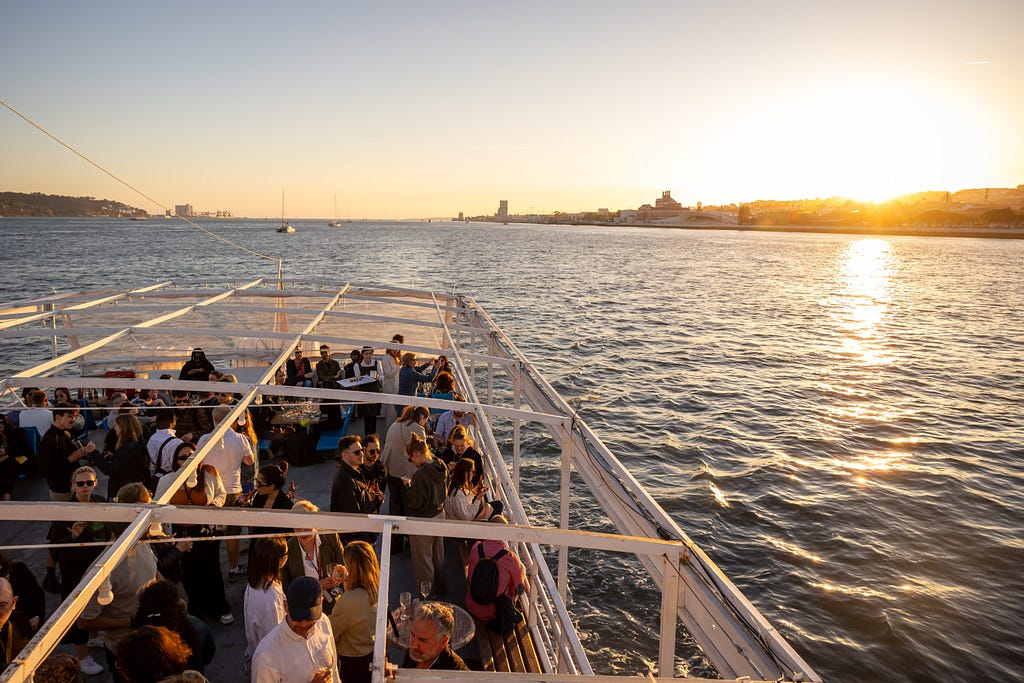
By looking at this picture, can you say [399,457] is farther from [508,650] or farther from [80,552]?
[80,552]

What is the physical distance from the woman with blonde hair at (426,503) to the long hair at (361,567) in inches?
70.6

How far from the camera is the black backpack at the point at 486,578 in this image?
17.3 ft

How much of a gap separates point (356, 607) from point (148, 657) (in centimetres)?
136

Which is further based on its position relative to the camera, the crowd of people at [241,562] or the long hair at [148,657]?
the crowd of people at [241,562]

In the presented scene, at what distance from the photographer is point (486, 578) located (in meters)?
5.30

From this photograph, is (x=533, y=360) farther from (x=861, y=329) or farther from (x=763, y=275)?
(x=763, y=275)

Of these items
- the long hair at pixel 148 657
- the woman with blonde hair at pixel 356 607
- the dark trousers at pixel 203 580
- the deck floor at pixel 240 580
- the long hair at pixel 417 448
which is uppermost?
the long hair at pixel 417 448

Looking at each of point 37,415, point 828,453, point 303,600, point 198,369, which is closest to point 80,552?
point 303,600

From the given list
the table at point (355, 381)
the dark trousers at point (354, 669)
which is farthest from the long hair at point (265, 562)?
the table at point (355, 381)

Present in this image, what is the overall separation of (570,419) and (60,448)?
5.80 metres

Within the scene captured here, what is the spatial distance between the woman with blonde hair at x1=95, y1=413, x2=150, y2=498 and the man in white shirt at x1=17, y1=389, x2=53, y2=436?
Answer: 2.84m

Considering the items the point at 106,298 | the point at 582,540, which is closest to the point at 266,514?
the point at 582,540

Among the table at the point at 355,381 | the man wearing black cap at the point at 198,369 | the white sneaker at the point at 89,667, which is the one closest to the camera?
the white sneaker at the point at 89,667

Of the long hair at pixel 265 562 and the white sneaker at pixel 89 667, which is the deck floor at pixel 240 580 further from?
the long hair at pixel 265 562
